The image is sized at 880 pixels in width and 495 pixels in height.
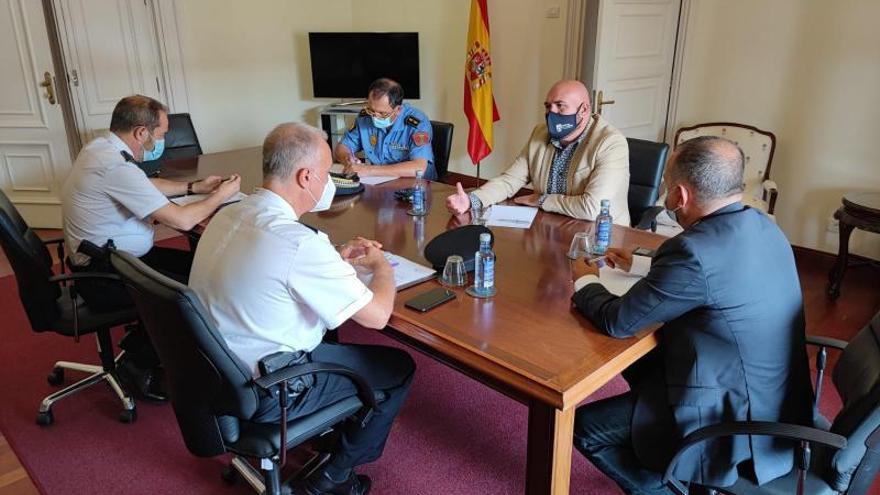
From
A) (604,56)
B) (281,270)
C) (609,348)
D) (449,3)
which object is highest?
(449,3)

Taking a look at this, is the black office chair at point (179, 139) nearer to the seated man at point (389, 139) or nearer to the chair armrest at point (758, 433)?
the seated man at point (389, 139)

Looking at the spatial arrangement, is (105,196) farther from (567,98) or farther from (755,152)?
(755,152)

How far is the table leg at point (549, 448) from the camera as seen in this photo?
1.36 metres

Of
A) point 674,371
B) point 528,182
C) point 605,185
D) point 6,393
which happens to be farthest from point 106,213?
point 674,371

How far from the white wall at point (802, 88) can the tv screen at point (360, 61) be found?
222cm

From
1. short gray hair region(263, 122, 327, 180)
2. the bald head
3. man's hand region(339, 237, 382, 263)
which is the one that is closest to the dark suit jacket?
man's hand region(339, 237, 382, 263)

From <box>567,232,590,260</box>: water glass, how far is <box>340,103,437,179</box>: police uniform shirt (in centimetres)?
140

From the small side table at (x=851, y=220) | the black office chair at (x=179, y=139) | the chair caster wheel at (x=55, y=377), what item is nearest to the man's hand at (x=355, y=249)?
the chair caster wheel at (x=55, y=377)

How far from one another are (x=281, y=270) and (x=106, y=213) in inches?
48.7

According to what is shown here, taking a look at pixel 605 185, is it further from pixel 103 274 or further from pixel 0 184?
pixel 0 184

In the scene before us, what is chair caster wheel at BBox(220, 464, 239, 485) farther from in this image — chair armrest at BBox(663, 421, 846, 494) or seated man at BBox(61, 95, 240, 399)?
chair armrest at BBox(663, 421, 846, 494)

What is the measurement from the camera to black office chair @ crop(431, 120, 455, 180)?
341 centimetres

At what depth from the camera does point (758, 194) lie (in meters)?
3.76

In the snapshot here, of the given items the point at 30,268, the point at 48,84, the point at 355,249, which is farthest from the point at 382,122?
the point at 48,84
